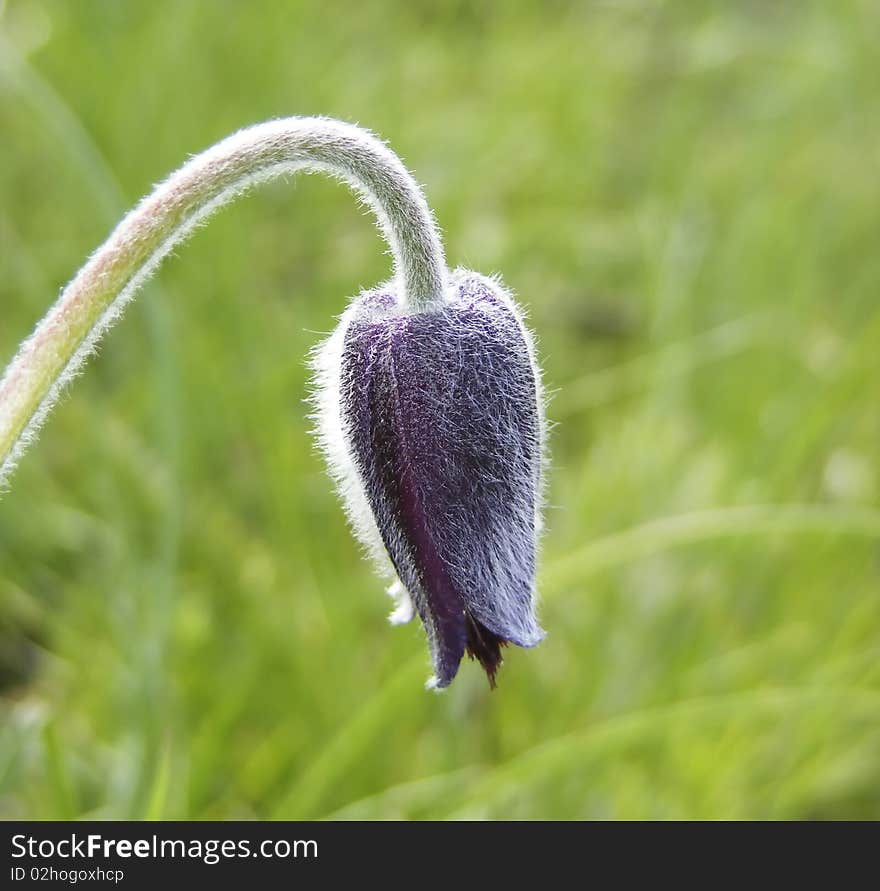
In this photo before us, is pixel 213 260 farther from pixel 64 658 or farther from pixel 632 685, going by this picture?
pixel 632 685

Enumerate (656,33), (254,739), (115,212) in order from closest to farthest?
1. (115,212)
2. (254,739)
3. (656,33)

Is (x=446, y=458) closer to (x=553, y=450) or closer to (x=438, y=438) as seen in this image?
(x=438, y=438)

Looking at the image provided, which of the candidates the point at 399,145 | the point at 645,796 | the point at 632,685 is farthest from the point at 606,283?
the point at 645,796

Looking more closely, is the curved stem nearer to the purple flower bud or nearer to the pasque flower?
the pasque flower
